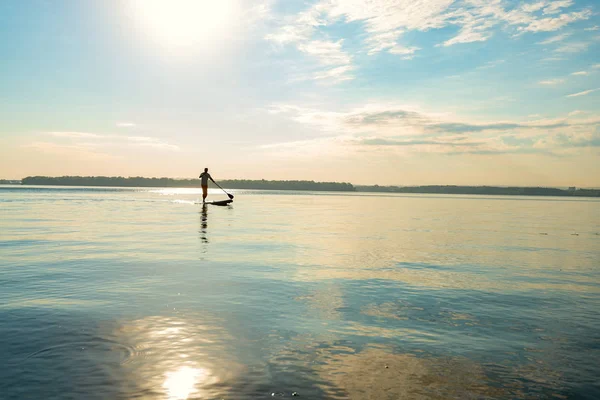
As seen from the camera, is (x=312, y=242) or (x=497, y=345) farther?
(x=312, y=242)

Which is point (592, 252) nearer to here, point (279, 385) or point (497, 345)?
point (497, 345)

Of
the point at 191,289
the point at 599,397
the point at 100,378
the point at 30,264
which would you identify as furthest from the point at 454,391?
the point at 30,264

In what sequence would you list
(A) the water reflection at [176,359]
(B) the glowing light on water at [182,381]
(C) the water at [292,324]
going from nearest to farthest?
(B) the glowing light on water at [182,381]
(A) the water reflection at [176,359]
(C) the water at [292,324]

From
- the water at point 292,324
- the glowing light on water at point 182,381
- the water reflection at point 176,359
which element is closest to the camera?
the glowing light on water at point 182,381

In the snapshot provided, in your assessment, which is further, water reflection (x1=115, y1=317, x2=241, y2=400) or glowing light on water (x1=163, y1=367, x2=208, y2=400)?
water reflection (x1=115, y1=317, x2=241, y2=400)

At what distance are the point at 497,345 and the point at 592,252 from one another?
12847mm

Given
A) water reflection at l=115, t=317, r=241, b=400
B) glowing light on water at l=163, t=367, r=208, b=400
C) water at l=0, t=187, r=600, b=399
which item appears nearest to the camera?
glowing light on water at l=163, t=367, r=208, b=400

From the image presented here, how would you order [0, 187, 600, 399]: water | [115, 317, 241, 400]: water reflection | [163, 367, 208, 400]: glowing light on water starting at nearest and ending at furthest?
[163, 367, 208, 400]: glowing light on water, [115, 317, 241, 400]: water reflection, [0, 187, 600, 399]: water

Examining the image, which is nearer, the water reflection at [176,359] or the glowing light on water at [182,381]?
the glowing light on water at [182,381]

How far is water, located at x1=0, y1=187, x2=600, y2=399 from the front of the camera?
4406 millimetres

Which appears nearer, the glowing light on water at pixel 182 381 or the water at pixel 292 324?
the glowing light on water at pixel 182 381

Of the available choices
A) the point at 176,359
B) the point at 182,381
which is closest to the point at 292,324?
the point at 176,359

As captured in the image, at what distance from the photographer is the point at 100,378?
4.38 meters

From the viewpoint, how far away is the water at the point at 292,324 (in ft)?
14.5
